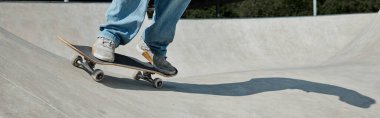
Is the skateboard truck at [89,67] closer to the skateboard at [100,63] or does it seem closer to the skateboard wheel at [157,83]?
the skateboard at [100,63]

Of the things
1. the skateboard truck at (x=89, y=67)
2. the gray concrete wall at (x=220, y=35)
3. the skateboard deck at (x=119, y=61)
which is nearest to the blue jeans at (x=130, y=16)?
the skateboard deck at (x=119, y=61)

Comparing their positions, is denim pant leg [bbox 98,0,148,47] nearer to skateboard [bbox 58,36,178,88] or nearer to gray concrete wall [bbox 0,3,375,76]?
skateboard [bbox 58,36,178,88]

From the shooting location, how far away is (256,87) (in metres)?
5.55

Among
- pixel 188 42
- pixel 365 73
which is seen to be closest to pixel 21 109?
pixel 365 73

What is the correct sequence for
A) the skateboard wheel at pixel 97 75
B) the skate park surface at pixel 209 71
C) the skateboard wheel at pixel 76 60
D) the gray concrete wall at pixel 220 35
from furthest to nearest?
the gray concrete wall at pixel 220 35 → the skateboard wheel at pixel 76 60 → the skateboard wheel at pixel 97 75 → the skate park surface at pixel 209 71

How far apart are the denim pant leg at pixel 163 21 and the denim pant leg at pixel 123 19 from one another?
0.33m

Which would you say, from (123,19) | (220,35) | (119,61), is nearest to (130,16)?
(123,19)

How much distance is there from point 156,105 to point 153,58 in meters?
0.93

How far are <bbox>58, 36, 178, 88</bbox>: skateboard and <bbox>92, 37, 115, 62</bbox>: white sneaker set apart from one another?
0.04m

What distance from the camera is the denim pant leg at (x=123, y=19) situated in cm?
429

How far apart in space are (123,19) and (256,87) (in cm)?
186

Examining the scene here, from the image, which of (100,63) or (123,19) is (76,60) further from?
(123,19)

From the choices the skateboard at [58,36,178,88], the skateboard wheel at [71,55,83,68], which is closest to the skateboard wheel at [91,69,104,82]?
the skateboard at [58,36,178,88]

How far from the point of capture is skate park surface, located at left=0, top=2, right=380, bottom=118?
11.4 feet
